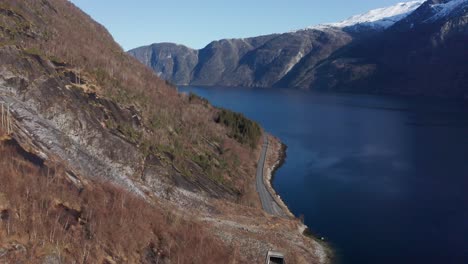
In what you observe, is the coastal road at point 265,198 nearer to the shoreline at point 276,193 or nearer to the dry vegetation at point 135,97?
the shoreline at point 276,193

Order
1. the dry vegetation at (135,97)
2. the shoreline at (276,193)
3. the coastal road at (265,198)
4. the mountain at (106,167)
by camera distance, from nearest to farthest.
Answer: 1. the mountain at (106,167)
2. the shoreline at (276,193)
3. the dry vegetation at (135,97)
4. the coastal road at (265,198)

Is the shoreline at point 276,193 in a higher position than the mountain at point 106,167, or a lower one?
lower

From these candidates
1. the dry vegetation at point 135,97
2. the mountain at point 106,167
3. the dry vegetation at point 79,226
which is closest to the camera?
the dry vegetation at point 79,226

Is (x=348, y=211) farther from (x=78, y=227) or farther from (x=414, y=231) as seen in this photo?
(x=78, y=227)

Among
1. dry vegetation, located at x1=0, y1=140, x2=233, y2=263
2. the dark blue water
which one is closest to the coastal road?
the dark blue water

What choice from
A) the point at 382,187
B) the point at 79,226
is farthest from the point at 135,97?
the point at 382,187

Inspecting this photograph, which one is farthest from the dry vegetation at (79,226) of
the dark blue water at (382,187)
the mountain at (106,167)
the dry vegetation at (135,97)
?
the dark blue water at (382,187)

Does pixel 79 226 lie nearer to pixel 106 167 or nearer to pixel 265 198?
pixel 106 167
